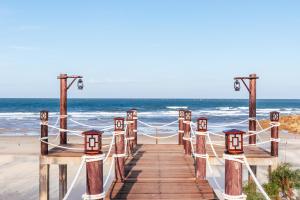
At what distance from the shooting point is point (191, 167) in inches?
430

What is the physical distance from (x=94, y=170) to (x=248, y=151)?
794 centimetres

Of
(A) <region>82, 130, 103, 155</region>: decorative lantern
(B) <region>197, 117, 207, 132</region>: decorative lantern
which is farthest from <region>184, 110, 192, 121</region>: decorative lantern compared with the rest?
(A) <region>82, 130, 103, 155</region>: decorative lantern

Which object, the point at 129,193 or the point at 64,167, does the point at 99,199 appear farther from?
the point at 64,167

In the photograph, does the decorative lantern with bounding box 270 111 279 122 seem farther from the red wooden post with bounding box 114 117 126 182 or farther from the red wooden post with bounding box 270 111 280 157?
the red wooden post with bounding box 114 117 126 182

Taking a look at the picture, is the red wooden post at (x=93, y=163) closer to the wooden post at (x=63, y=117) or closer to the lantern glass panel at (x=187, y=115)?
the lantern glass panel at (x=187, y=115)

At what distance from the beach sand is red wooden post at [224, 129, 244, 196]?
6643 millimetres

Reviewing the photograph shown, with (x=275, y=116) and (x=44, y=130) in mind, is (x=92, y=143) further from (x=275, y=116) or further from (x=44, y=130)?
(x=275, y=116)

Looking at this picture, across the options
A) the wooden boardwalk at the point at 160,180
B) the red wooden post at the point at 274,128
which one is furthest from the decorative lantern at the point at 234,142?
the red wooden post at the point at 274,128

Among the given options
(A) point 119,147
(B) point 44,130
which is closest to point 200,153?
(A) point 119,147

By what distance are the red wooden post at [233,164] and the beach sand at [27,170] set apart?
664 centimetres

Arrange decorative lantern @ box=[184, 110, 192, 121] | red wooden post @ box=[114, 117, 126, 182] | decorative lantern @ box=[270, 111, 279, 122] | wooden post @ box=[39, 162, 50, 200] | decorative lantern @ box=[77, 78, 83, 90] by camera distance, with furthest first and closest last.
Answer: decorative lantern @ box=[77, 78, 83, 90] → decorative lantern @ box=[184, 110, 192, 121] → wooden post @ box=[39, 162, 50, 200] → decorative lantern @ box=[270, 111, 279, 122] → red wooden post @ box=[114, 117, 126, 182]

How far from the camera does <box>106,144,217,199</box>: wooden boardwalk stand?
8.12m

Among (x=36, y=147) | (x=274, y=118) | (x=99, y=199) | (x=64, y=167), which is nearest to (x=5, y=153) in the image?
(x=36, y=147)

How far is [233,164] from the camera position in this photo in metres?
5.83
